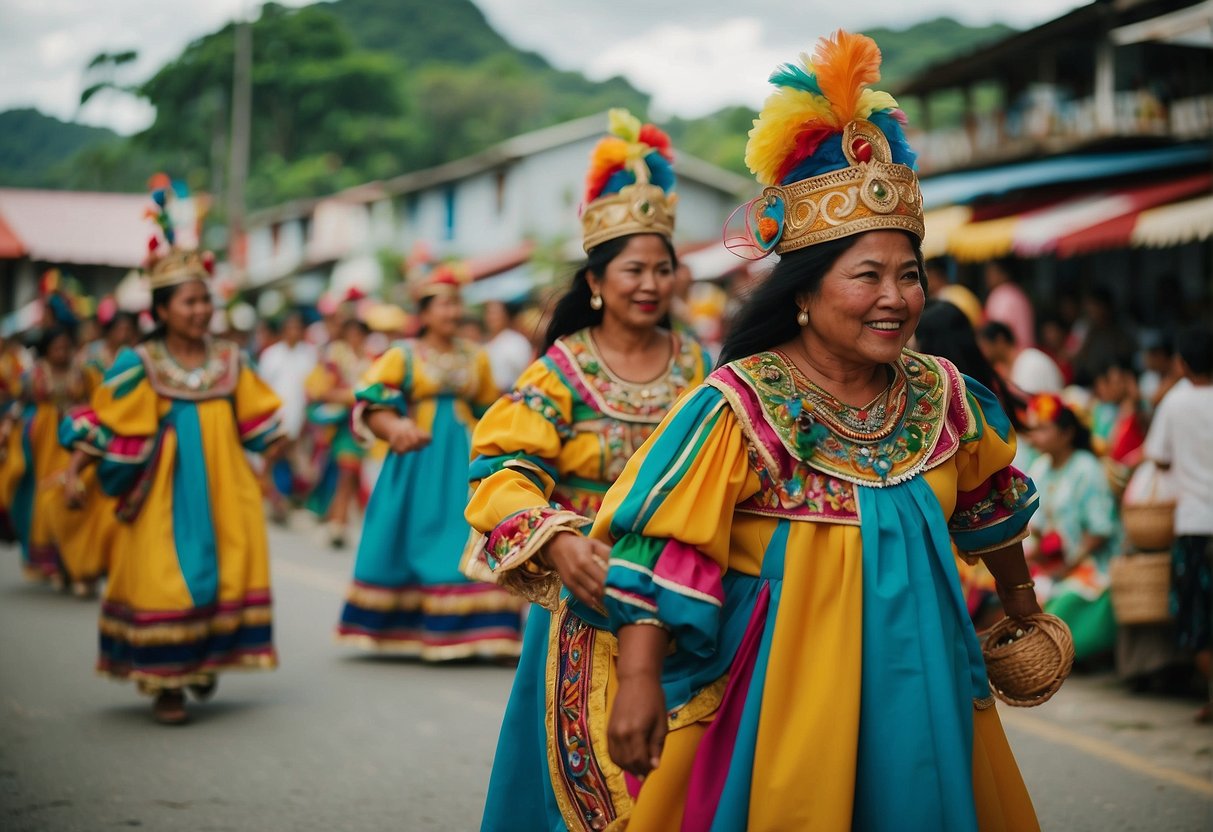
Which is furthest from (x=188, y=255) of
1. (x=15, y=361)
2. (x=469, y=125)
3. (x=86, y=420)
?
(x=469, y=125)

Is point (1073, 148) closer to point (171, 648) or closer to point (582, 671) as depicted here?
point (171, 648)

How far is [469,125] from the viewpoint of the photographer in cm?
6444

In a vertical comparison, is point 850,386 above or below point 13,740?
above

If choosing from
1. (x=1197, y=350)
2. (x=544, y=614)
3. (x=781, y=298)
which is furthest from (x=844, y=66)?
(x=1197, y=350)

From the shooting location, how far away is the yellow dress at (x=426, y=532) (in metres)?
8.04

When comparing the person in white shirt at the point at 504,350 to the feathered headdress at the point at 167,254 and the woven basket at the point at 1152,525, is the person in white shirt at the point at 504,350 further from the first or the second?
the woven basket at the point at 1152,525

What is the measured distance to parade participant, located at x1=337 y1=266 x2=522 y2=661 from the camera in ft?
26.3

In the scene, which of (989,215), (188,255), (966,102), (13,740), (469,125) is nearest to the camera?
(13,740)

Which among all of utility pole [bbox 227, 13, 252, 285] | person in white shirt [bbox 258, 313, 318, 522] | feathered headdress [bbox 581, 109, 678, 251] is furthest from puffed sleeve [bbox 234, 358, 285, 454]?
utility pole [bbox 227, 13, 252, 285]

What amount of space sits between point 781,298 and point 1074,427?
507 cm

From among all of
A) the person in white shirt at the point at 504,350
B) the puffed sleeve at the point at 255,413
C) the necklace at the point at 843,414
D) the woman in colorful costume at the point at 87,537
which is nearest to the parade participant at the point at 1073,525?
the puffed sleeve at the point at 255,413

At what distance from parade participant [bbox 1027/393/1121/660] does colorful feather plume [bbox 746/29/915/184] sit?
4.84 m

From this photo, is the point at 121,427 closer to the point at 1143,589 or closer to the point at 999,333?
the point at 999,333

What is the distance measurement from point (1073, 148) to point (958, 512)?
18.5 m
